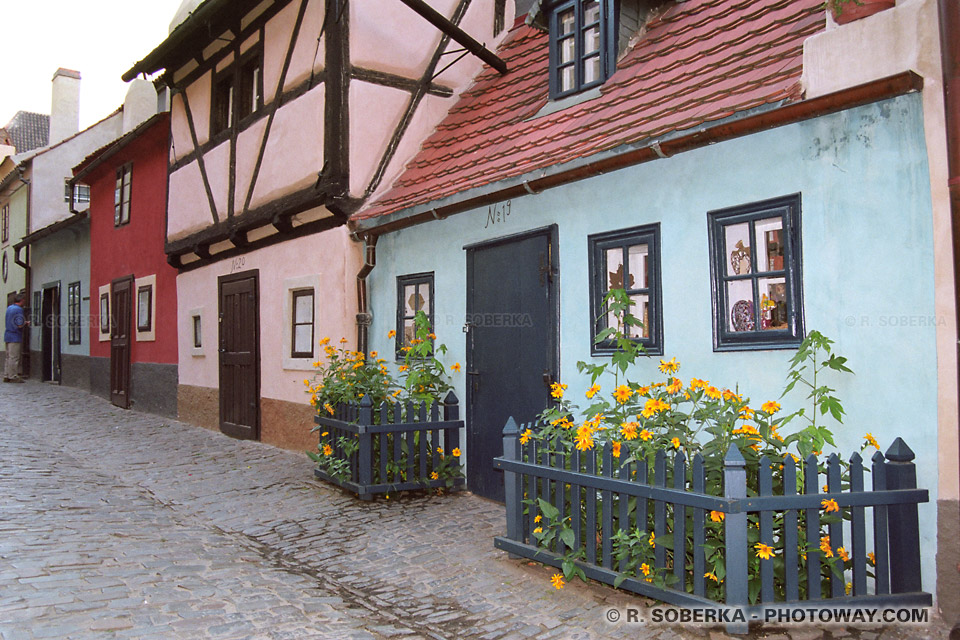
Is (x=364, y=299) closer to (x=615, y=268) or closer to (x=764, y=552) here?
(x=615, y=268)

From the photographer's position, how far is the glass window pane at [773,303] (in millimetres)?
4207

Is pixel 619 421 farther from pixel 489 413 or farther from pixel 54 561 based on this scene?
pixel 54 561

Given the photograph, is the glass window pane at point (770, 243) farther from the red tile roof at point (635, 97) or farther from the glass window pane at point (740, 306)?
the red tile roof at point (635, 97)

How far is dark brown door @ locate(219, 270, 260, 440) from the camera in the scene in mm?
9883

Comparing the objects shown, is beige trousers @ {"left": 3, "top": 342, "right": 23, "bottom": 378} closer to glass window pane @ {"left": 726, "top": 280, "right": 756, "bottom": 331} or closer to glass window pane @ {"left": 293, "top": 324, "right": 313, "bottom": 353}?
glass window pane @ {"left": 293, "top": 324, "right": 313, "bottom": 353}

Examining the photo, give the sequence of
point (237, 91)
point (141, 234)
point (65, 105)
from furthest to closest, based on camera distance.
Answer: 1. point (65, 105)
2. point (141, 234)
3. point (237, 91)

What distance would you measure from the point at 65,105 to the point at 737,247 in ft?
84.3

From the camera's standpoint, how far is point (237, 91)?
10.1 m

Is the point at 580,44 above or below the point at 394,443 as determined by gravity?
above

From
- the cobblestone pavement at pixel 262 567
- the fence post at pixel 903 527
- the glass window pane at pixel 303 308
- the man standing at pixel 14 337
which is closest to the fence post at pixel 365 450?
the cobblestone pavement at pixel 262 567

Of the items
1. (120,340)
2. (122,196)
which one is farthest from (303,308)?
(122,196)

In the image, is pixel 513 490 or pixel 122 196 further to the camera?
pixel 122 196

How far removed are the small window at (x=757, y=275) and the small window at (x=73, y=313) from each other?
57.5ft

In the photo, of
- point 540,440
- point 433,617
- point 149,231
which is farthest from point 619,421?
point 149,231
